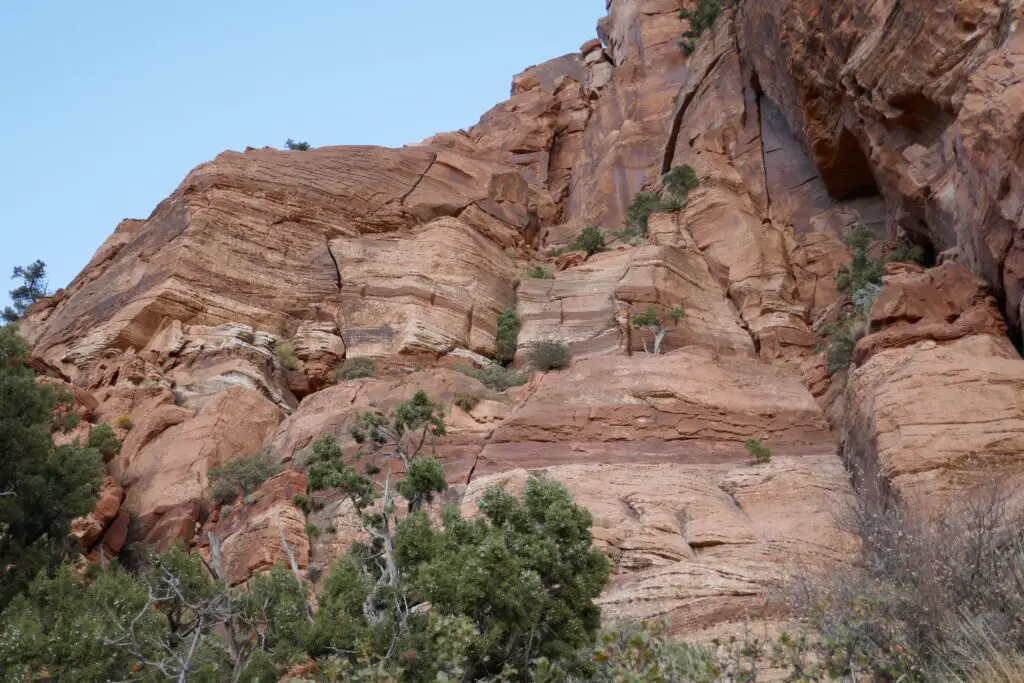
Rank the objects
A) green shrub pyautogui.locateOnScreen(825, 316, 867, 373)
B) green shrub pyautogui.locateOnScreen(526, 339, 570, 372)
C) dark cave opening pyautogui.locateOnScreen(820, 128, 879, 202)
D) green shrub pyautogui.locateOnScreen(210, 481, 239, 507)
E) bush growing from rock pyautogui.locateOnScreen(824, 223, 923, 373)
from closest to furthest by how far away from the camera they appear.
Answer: green shrub pyautogui.locateOnScreen(210, 481, 239, 507)
green shrub pyautogui.locateOnScreen(825, 316, 867, 373)
bush growing from rock pyautogui.locateOnScreen(824, 223, 923, 373)
green shrub pyautogui.locateOnScreen(526, 339, 570, 372)
dark cave opening pyautogui.locateOnScreen(820, 128, 879, 202)

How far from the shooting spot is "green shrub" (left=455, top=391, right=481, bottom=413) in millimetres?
26766

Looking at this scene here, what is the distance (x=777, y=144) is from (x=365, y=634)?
33.6 m

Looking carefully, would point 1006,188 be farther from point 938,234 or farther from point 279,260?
point 279,260

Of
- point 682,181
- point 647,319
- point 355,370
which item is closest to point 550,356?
point 647,319

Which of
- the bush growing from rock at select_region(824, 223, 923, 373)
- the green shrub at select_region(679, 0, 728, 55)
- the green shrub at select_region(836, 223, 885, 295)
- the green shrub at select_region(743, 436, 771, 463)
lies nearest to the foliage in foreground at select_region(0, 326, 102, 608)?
the green shrub at select_region(743, 436, 771, 463)

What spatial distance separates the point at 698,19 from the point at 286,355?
104 feet

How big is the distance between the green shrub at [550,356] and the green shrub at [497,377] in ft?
2.27

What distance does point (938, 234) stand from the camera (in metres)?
28.4

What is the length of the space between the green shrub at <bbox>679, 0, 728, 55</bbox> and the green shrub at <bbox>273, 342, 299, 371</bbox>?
28911 millimetres

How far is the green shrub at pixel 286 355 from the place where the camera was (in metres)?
33.9

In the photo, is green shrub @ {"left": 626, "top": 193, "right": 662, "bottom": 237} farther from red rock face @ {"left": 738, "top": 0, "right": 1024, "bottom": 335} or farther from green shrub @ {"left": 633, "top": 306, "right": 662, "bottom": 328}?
green shrub @ {"left": 633, "top": 306, "right": 662, "bottom": 328}

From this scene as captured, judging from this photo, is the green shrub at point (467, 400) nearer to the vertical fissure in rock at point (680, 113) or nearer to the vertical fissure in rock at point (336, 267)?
the vertical fissure in rock at point (336, 267)

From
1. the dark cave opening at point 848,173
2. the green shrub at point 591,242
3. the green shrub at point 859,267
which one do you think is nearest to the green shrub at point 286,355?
the green shrub at point 591,242

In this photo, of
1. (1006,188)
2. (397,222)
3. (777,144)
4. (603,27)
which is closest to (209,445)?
(397,222)
